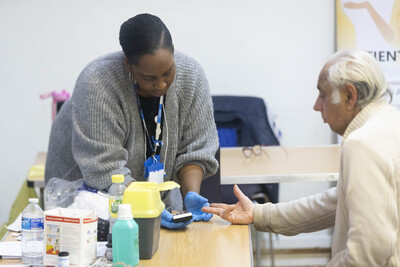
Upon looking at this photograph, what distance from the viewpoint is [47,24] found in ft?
15.0

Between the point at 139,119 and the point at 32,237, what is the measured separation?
2.25 feet

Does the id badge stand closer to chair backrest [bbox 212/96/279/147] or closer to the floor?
chair backrest [bbox 212/96/279/147]

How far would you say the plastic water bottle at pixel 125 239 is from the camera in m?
1.55

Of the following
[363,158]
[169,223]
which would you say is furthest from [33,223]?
[363,158]

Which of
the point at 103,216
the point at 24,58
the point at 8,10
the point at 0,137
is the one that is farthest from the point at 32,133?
the point at 103,216

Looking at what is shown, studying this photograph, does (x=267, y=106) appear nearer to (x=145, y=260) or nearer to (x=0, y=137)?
(x=0, y=137)

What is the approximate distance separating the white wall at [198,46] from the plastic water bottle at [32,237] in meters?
2.98

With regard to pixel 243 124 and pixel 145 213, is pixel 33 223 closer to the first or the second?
pixel 145 213

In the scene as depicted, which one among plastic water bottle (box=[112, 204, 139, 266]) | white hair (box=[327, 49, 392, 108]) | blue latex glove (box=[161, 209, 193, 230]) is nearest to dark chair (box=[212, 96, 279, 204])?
blue latex glove (box=[161, 209, 193, 230])

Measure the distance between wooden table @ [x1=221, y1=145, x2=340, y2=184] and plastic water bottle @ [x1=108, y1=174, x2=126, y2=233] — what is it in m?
1.27

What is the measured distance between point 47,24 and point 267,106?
1.79 meters

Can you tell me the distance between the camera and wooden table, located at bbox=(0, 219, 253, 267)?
5.45 feet

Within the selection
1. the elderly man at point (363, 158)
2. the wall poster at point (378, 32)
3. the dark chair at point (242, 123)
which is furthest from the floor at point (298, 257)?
the elderly man at point (363, 158)

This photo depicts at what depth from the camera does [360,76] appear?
1.68 m
